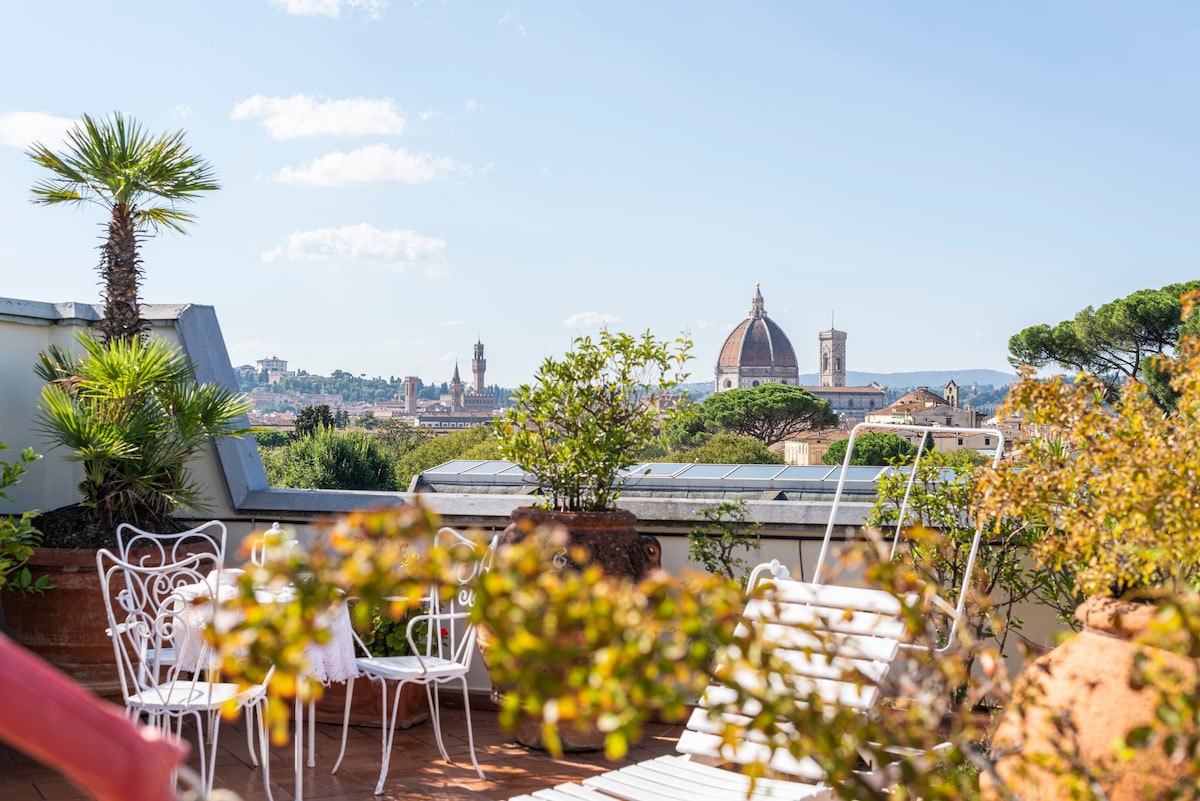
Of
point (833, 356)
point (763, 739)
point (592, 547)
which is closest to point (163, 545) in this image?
point (592, 547)

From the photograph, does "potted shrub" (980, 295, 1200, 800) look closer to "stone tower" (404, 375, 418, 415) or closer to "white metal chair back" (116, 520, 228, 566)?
"white metal chair back" (116, 520, 228, 566)

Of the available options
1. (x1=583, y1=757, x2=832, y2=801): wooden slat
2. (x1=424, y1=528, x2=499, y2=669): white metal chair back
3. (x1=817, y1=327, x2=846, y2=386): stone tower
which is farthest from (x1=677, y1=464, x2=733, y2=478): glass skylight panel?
(x1=817, y1=327, x2=846, y2=386): stone tower

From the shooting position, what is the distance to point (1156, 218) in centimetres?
7738

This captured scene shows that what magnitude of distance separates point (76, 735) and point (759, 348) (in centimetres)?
14941

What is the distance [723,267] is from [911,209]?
45.5 meters

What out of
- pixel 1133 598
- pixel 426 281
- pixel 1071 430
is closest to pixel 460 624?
pixel 1071 430

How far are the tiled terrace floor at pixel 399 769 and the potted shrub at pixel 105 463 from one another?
1.72 ft

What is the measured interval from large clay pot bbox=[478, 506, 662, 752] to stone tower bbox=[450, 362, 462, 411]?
136 meters

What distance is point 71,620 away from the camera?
443cm

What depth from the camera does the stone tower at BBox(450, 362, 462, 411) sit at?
143 metres

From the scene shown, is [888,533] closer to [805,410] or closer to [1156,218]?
[805,410]

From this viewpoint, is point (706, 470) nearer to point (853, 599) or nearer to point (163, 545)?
point (163, 545)

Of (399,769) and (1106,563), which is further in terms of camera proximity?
(399,769)

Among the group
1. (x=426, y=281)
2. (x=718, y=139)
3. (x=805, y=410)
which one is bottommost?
(x=805, y=410)
